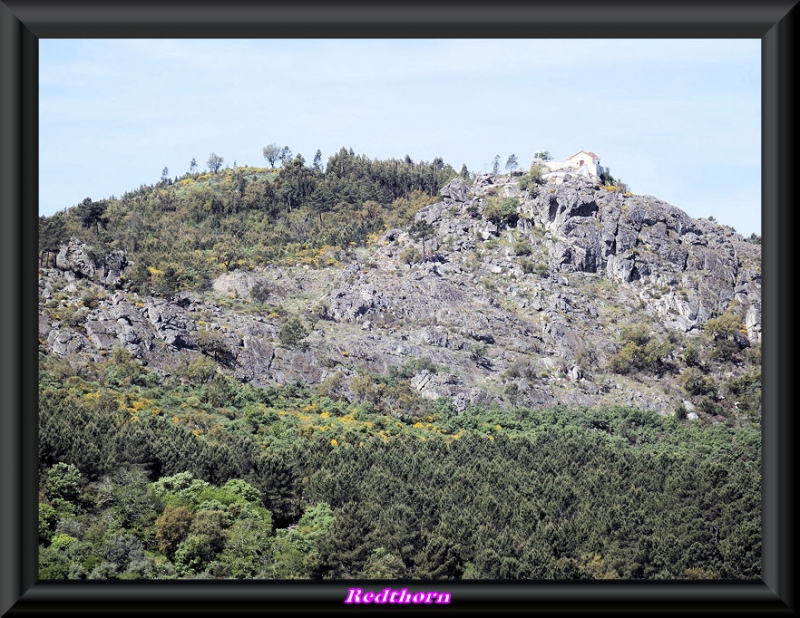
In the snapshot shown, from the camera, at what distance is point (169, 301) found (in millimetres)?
40188

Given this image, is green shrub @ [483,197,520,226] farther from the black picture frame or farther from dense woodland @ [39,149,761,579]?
the black picture frame

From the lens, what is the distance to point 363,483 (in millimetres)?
24375

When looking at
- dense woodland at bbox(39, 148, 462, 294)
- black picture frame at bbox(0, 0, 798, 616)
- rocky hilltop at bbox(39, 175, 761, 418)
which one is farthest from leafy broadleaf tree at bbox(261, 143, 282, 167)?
black picture frame at bbox(0, 0, 798, 616)

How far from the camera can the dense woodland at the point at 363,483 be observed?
19797 mm

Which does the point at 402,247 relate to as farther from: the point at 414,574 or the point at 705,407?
the point at 414,574

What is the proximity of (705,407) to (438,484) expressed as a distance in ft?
61.0

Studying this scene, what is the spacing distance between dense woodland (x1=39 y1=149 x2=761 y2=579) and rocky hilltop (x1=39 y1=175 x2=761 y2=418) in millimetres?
1403

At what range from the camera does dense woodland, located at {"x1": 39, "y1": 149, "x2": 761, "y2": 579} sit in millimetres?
19797

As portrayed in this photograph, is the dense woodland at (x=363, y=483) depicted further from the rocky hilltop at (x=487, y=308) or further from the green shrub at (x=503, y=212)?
the green shrub at (x=503, y=212)

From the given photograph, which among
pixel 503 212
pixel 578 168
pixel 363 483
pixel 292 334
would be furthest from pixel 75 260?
pixel 578 168
